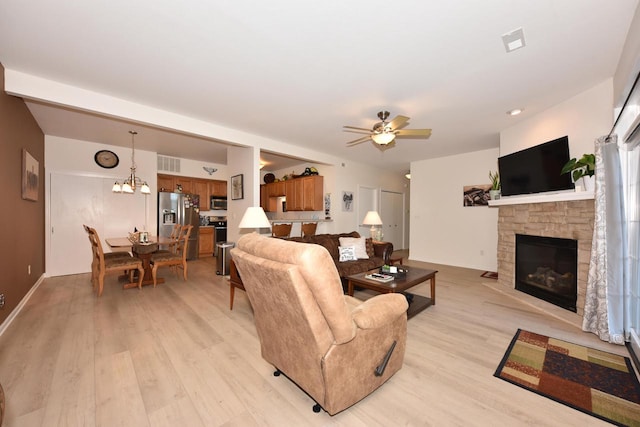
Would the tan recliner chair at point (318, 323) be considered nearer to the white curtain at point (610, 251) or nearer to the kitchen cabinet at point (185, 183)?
the white curtain at point (610, 251)

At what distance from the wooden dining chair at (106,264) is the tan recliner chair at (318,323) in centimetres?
314

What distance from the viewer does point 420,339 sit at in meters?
2.51

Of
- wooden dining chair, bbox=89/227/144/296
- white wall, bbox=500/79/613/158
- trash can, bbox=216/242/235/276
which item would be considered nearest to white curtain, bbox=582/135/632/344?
white wall, bbox=500/79/613/158

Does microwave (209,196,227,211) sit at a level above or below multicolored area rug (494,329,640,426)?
above

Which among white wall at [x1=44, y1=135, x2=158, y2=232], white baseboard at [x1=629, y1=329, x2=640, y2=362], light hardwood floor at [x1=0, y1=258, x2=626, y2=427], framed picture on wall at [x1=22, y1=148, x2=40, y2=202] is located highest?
white wall at [x1=44, y1=135, x2=158, y2=232]

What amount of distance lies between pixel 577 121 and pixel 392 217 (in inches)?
204

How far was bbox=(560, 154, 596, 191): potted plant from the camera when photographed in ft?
9.21

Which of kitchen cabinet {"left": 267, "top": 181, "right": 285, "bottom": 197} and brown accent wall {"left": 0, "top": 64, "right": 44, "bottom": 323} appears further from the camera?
kitchen cabinet {"left": 267, "top": 181, "right": 285, "bottom": 197}

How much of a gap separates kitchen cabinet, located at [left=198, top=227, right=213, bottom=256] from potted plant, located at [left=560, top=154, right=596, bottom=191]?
735cm

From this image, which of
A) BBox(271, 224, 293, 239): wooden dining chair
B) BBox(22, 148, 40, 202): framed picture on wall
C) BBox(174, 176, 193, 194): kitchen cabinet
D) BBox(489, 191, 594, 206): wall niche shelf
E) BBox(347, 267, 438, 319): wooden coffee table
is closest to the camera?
BBox(347, 267, 438, 319): wooden coffee table

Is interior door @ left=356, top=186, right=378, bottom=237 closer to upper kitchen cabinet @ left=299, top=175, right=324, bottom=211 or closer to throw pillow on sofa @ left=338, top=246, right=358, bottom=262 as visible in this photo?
upper kitchen cabinet @ left=299, top=175, right=324, bottom=211

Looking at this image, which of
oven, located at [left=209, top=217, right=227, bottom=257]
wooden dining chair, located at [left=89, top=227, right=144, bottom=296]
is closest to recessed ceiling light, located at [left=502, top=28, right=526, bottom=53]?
wooden dining chair, located at [left=89, top=227, right=144, bottom=296]

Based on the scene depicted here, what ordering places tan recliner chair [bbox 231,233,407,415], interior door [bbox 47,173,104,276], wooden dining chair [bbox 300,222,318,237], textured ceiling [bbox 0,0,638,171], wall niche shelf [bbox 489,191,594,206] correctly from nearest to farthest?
tan recliner chair [bbox 231,233,407,415] < textured ceiling [bbox 0,0,638,171] < wall niche shelf [bbox 489,191,594,206] < interior door [bbox 47,173,104,276] < wooden dining chair [bbox 300,222,318,237]

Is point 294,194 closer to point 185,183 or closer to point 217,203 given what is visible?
point 217,203
